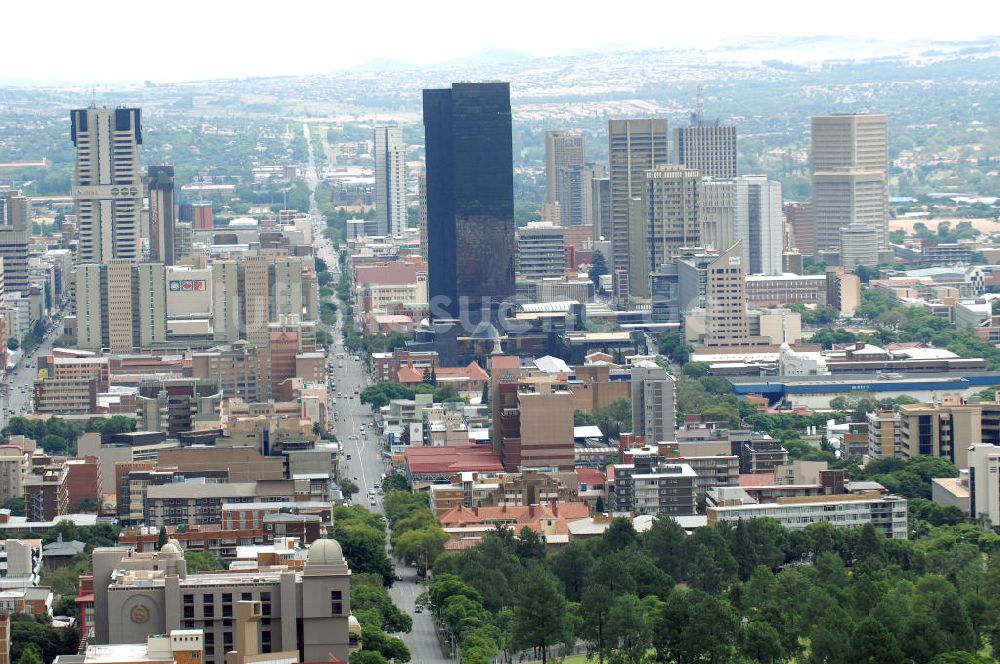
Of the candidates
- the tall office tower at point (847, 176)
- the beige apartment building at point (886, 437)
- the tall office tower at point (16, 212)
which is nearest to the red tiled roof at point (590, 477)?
the beige apartment building at point (886, 437)

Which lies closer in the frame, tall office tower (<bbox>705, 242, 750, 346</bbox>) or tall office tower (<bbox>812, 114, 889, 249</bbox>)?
tall office tower (<bbox>705, 242, 750, 346</bbox>)

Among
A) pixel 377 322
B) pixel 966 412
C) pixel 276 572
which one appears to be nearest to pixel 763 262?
pixel 377 322

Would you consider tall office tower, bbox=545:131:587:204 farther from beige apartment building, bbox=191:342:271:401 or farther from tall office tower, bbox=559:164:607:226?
beige apartment building, bbox=191:342:271:401

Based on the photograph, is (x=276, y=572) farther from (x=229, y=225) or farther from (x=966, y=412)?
(x=229, y=225)

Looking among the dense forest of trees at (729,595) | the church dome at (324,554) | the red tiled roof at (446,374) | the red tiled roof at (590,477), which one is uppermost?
the church dome at (324,554)

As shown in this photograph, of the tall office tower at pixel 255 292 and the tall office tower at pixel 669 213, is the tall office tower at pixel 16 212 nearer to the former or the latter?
the tall office tower at pixel 255 292

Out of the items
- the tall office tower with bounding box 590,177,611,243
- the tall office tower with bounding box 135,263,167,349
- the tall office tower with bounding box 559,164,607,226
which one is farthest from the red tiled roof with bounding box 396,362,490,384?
the tall office tower with bounding box 559,164,607,226
